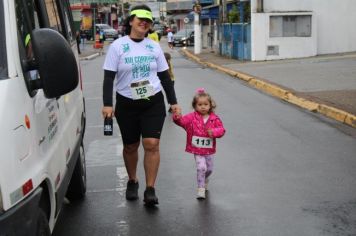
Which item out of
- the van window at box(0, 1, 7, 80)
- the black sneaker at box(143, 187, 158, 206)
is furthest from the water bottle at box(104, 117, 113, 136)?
the van window at box(0, 1, 7, 80)

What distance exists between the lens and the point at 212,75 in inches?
859

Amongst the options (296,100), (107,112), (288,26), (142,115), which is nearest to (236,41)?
(288,26)

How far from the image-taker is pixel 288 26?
25.3 meters

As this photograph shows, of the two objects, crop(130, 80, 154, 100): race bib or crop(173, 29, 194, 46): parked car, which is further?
crop(173, 29, 194, 46): parked car

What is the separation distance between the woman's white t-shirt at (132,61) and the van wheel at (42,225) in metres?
2.24

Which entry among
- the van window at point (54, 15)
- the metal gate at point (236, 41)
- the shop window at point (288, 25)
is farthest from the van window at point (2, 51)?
the metal gate at point (236, 41)

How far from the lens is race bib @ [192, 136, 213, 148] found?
590cm

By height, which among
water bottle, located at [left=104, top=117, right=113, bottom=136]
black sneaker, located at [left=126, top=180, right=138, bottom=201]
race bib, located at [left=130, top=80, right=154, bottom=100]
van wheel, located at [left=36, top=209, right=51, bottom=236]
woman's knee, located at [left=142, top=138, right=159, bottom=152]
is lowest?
black sneaker, located at [left=126, top=180, right=138, bottom=201]

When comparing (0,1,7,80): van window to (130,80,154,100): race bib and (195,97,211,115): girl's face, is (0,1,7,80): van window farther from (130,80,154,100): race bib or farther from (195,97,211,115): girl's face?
(195,97,211,115): girl's face

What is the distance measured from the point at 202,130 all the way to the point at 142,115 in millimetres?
616

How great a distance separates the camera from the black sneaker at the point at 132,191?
237 inches

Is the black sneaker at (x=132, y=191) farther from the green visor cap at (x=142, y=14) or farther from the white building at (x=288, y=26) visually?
the white building at (x=288, y=26)

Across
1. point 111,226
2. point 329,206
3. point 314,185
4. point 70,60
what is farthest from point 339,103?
point 70,60

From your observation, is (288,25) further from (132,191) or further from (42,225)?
(42,225)
